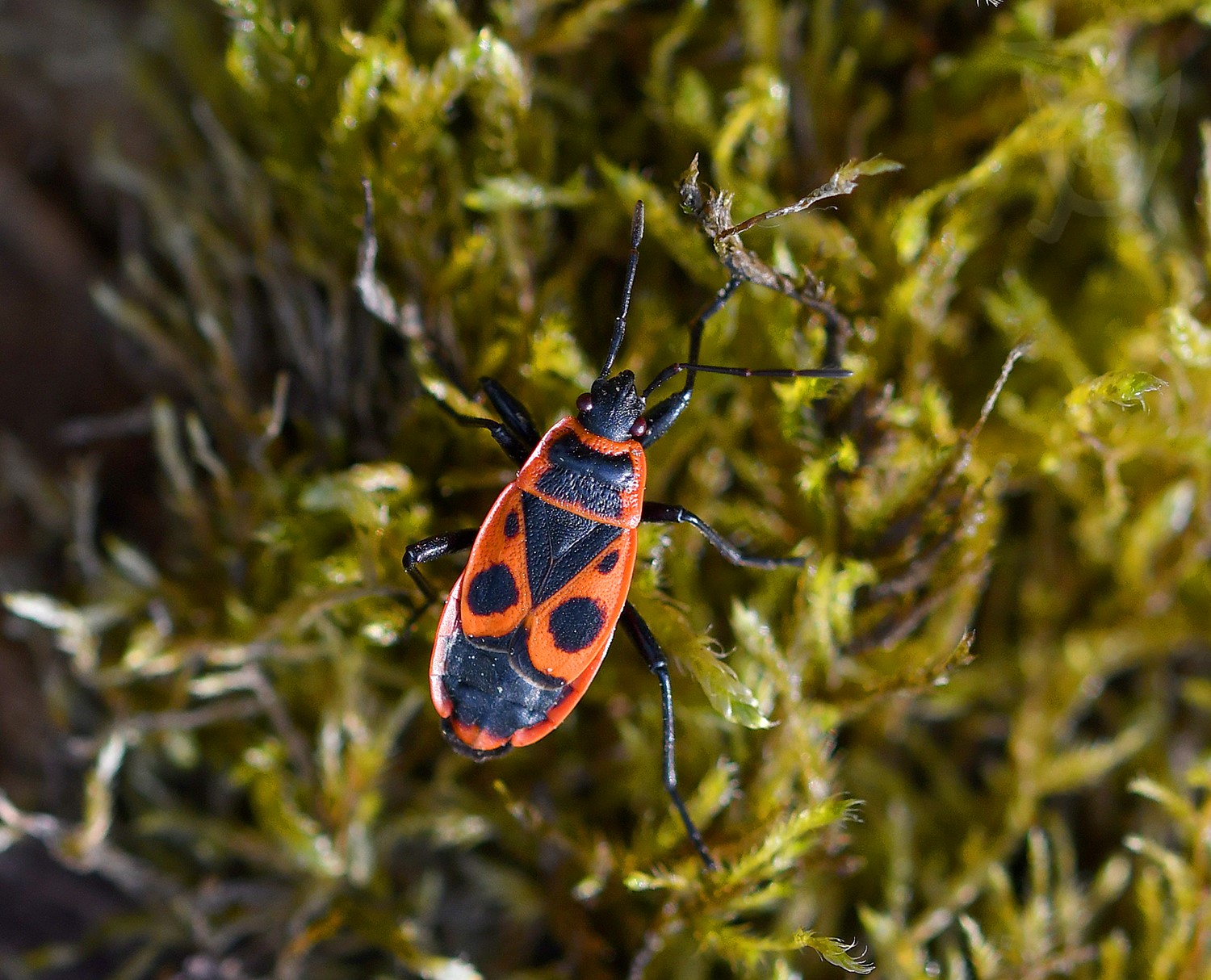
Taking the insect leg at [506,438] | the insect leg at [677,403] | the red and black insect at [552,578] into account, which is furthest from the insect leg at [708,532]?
the insect leg at [506,438]

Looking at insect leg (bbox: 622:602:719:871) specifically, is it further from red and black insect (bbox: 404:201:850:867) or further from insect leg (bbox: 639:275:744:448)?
insect leg (bbox: 639:275:744:448)

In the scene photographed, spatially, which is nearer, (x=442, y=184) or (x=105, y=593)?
(x=442, y=184)

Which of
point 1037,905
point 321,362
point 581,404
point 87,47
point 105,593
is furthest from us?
point 87,47

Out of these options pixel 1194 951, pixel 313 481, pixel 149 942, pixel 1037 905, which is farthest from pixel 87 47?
pixel 1194 951

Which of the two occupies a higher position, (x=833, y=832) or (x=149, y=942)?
(x=149, y=942)

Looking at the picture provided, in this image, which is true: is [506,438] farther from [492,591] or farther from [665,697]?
[665,697]

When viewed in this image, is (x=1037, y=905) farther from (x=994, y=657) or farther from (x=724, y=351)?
(x=724, y=351)

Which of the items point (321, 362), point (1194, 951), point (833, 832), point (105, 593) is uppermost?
point (321, 362)
